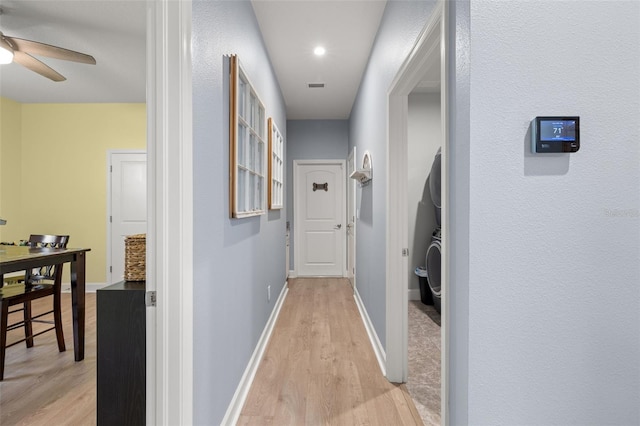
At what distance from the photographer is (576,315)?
104 centimetres

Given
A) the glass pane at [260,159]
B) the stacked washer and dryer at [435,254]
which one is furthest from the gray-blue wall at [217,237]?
the stacked washer and dryer at [435,254]

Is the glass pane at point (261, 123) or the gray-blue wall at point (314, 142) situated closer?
the glass pane at point (261, 123)

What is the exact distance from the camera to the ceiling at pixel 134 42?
7.97ft

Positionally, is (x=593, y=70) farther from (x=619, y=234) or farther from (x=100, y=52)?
(x=100, y=52)

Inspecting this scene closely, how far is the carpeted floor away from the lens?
6.26 feet

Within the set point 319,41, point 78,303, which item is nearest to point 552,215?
point 319,41

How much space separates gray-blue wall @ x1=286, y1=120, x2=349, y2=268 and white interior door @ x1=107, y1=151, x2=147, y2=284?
2.17 metres

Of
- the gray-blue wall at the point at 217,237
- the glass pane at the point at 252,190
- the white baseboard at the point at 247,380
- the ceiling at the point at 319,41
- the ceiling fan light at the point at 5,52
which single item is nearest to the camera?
the gray-blue wall at the point at 217,237

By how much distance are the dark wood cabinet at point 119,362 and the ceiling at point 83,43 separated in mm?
2256

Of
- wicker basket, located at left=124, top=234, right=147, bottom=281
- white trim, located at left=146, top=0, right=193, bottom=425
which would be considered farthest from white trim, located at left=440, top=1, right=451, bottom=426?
wicker basket, located at left=124, top=234, right=147, bottom=281

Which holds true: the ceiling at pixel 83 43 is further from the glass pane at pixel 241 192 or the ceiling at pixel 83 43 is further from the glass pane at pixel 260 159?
the glass pane at pixel 241 192

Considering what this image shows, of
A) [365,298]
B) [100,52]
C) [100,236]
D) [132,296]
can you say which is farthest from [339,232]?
[132,296]

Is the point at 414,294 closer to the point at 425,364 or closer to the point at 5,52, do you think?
the point at 425,364

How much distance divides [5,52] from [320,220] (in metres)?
4.10
